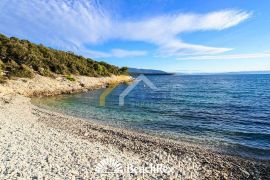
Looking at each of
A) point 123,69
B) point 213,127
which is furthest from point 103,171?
point 123,69

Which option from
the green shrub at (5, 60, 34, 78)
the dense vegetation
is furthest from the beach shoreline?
the dense vegetation

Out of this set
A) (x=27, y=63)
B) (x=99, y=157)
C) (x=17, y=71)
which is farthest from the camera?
(x=27, y=63)

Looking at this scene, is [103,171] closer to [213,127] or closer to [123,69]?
[213,127]

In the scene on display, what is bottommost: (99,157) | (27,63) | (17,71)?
(99,157)

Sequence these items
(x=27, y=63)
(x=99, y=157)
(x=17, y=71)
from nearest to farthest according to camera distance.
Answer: (x=99, y=157) → (x=17, y=71) → (x=27, y=63)

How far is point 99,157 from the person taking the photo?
11781mm

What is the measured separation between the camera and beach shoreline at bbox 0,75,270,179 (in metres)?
9.95

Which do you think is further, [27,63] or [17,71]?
[27,63]

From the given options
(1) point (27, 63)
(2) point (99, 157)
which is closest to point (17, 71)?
(1) point (27, 63)

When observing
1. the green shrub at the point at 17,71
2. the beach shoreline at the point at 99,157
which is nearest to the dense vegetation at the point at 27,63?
the green shrub at the point at 17,71

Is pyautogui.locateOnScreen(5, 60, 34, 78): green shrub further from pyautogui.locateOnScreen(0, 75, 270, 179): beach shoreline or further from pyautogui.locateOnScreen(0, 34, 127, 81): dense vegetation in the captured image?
pyautogui.locateOnScreen(0, 75, 270, 179): beach shoreline

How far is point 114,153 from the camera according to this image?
12.9m

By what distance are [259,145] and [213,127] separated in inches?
193

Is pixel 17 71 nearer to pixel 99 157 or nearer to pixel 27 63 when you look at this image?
pixel 27 63
